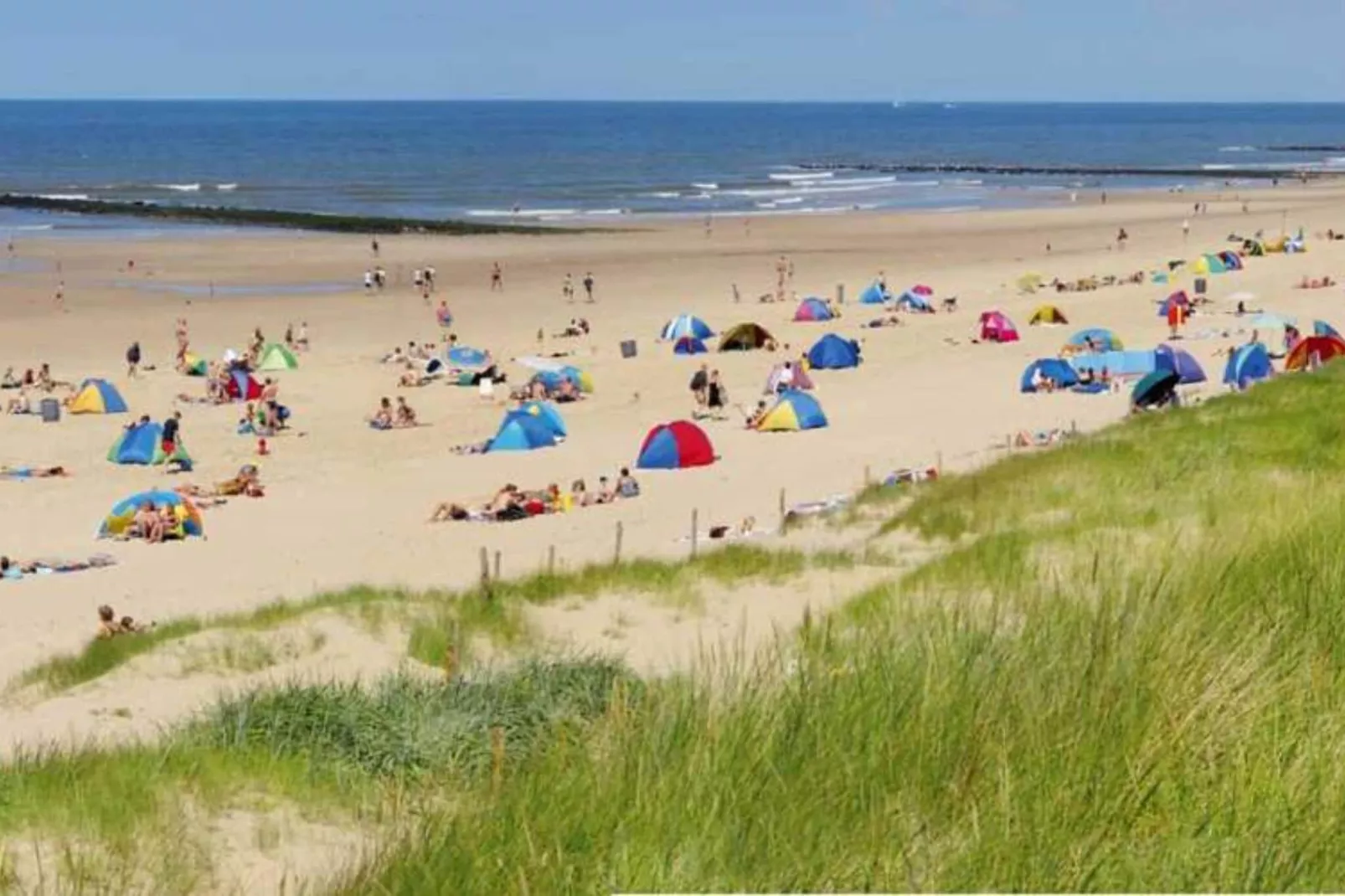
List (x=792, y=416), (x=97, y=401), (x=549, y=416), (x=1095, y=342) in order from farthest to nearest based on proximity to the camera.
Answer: (x=1095, y=342), (x=97, y=401), (x=792, y=416), (x=549, y=416)

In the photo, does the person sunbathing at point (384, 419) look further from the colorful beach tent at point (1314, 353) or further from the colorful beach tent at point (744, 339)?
the colorful beach tent at point (1314, 353)

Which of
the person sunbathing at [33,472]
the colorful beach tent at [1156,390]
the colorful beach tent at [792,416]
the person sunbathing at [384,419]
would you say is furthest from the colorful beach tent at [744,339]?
the person sunbathing at [33,472]

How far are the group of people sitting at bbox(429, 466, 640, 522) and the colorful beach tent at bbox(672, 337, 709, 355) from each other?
1290 cm

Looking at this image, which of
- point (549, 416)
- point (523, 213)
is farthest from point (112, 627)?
point (523, 213)

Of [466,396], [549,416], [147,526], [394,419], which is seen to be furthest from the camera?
[466,396]

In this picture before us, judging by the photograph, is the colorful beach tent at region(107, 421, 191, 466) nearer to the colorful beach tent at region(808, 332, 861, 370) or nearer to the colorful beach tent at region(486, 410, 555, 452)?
the colorful beach tent at region(486, 410, 555, 452)

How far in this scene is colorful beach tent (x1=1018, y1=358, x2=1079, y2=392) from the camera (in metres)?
27.8

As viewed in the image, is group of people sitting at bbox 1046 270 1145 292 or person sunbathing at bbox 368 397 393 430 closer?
person sunbathing at bbox 368 397 393 430

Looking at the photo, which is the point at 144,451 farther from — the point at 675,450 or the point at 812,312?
the point at 812,312

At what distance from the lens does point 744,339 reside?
34.2 meters

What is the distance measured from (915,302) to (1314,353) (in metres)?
14.6

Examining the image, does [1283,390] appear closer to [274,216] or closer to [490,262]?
[490,262]

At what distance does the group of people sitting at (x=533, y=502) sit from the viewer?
1998cm

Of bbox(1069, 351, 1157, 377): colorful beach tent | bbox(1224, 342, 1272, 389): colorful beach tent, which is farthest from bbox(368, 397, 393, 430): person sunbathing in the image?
bbox(1224, 342, 1272, 389): colorful beach tent
